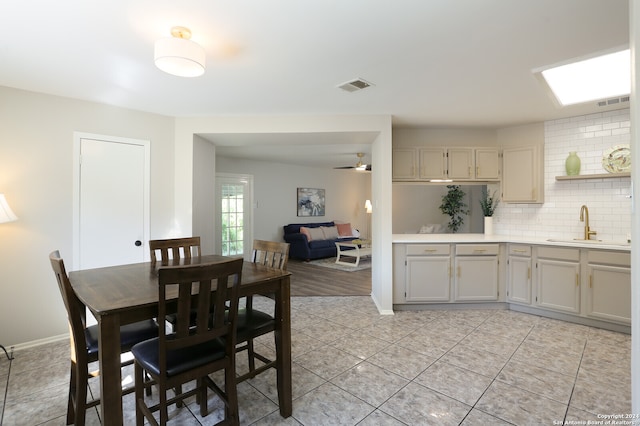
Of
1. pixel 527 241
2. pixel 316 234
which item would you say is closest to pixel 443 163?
pixel 527 241

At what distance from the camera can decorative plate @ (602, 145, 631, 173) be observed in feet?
11.1

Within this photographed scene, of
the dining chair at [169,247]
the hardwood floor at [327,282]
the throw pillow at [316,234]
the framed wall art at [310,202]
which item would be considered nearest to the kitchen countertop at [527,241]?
the hardwood floor at [327,282]

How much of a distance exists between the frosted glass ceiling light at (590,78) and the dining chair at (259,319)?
8.38 ft

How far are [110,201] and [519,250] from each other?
4.58 m

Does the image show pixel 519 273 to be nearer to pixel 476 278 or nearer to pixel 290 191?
pixel 476 278

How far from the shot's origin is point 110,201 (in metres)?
3.22

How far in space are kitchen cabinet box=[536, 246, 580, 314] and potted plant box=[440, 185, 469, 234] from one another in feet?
6.45

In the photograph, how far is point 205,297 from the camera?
1518mm

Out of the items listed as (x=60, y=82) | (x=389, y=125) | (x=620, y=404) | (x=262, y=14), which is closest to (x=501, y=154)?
(x=389, y=125)

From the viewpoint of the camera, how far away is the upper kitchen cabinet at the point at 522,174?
3887 mm

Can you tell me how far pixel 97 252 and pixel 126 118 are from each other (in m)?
1.44

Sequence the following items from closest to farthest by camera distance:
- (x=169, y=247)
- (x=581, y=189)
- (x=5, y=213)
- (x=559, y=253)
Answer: (x=5, y=213) → (x=169, y=247) → (x=559, y=253) → (x=581, y=189)

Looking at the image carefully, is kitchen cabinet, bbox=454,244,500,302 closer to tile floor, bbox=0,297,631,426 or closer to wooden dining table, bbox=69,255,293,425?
tile floor, bbox=0,297,631,426

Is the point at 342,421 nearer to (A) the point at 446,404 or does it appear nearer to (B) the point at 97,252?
(A) the point at 446,404
